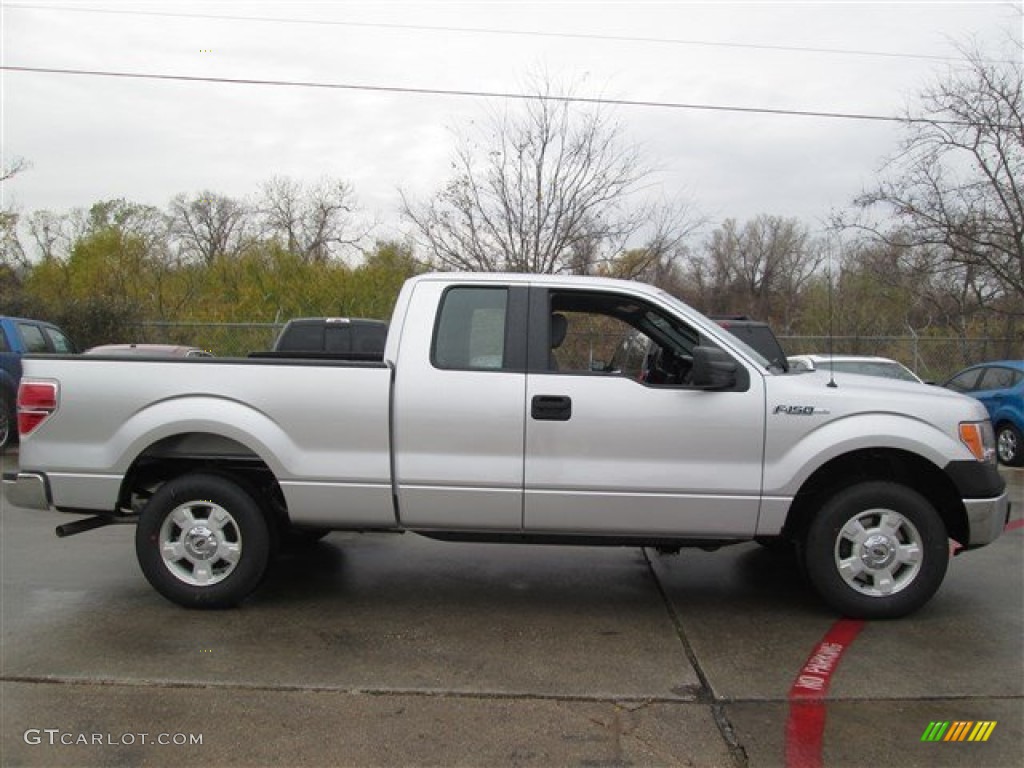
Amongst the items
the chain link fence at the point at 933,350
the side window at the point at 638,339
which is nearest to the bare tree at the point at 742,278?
the chain link fence at the point at 933,350

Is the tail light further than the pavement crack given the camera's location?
Yes

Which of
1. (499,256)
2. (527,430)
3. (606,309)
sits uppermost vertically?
(499,256)

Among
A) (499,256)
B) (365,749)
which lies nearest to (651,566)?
(365,749)

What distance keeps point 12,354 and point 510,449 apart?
32.4 ft

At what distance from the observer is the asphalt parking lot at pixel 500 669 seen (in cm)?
309

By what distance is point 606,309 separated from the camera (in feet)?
16.4

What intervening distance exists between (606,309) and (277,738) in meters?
3.10

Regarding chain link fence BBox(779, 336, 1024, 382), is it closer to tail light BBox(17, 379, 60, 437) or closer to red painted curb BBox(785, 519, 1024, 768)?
red painted curb BBox(785, 519, 1024, 768)

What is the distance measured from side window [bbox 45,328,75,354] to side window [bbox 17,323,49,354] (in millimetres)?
244

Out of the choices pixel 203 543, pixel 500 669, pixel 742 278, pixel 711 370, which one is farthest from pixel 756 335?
pixel 742 278

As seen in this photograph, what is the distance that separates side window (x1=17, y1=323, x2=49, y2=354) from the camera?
11.4 metres

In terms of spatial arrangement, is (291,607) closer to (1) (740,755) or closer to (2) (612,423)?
(2) (612,423)

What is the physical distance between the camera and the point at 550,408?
4.29 metres

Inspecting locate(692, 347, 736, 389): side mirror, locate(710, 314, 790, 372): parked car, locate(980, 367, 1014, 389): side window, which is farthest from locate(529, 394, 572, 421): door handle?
locate(980, 367, 1014, 389): side window
